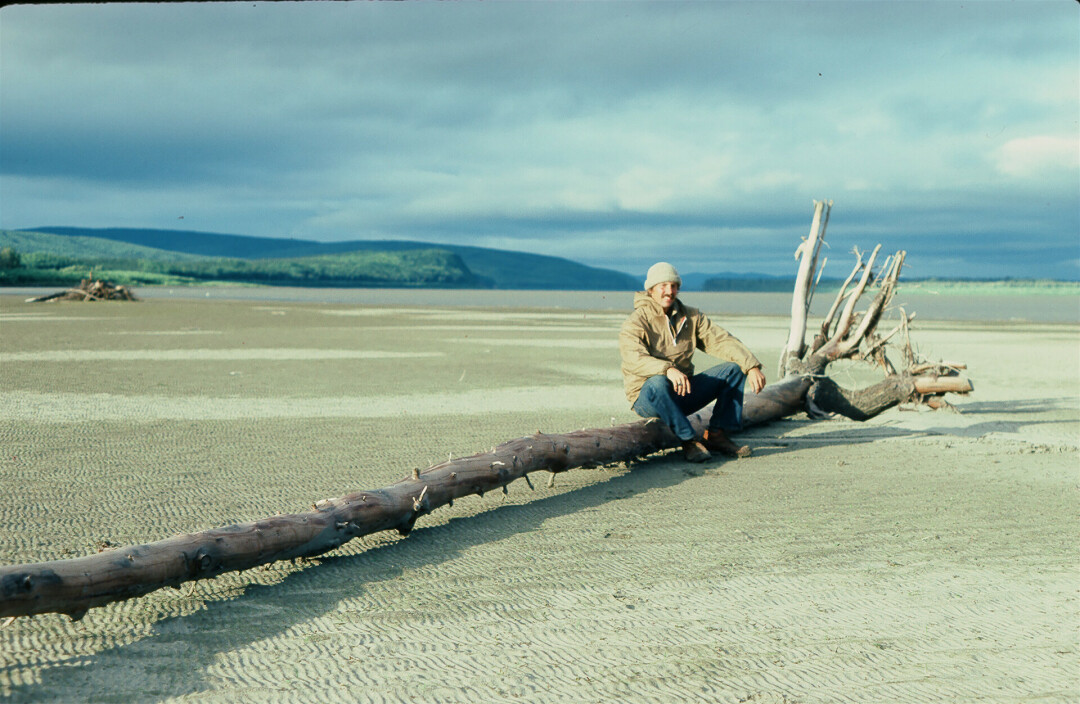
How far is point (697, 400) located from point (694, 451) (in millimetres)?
468

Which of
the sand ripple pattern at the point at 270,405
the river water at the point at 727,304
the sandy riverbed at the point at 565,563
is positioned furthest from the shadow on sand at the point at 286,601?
the river water at the point at 727,304

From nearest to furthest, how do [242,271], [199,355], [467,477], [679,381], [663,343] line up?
[467,477]
[679,381]
[663,343]
[199,355]
[242,271]

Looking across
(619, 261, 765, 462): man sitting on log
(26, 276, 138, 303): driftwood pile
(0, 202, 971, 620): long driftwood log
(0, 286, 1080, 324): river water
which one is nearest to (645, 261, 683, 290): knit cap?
(619, 261, 765, 462): man sitting on log

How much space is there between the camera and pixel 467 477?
5.99m

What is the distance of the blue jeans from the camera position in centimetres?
760

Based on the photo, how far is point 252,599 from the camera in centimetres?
433

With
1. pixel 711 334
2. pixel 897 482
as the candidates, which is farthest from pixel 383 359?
pixel 897 482

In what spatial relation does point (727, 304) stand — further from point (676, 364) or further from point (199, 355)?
point (676, 364)

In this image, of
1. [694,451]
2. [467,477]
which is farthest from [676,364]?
[467,477]

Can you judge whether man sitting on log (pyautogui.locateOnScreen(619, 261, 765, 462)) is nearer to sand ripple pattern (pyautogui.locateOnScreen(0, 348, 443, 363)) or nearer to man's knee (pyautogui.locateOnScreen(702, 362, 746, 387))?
man's knee (pyautogui.locateOnScreen(702, 362, 746, 387))

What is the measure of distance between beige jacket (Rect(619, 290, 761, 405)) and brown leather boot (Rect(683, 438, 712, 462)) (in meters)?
0.68

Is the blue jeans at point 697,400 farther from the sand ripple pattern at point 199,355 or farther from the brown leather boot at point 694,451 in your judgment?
the sand ripple pattern at point 199,355

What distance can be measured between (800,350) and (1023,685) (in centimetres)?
775

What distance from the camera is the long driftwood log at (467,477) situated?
3.70 metres
